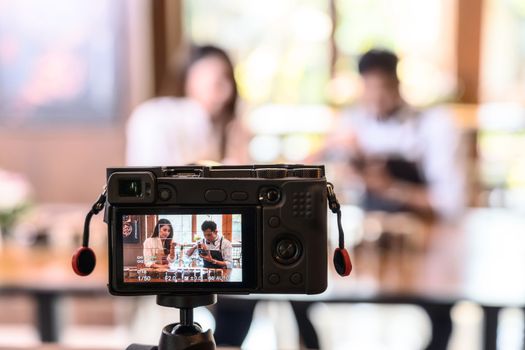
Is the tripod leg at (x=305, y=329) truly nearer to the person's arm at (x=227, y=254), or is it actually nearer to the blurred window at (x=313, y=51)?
the person's arm at (x=227, y=254)

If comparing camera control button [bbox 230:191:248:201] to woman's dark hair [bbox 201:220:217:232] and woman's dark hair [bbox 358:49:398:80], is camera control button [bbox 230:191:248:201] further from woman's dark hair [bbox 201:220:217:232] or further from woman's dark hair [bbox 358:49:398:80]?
woman's dark hair [bbox 358:49:398:80]

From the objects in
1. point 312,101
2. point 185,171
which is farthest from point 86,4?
point 185,171

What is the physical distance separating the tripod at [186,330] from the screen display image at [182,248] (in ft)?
0.14

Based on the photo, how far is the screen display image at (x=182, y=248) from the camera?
2.80 ft

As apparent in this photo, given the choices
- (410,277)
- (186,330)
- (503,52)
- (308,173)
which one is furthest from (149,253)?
(503,52)

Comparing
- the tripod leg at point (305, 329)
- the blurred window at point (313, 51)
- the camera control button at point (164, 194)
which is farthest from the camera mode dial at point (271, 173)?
the blurred window at point (313, 51)

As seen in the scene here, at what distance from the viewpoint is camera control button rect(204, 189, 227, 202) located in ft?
2.78

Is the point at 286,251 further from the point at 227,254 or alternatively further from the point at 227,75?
the point at 227,75

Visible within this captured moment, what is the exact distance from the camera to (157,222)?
853 mm

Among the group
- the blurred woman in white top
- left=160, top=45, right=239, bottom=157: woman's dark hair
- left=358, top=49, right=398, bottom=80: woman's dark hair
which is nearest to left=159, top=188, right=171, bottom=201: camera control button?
the blurred woman in white top

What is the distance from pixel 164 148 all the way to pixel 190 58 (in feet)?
1.17

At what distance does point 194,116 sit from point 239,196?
1703 mm

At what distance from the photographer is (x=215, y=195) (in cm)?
85

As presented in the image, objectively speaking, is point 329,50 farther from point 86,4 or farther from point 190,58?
point 190,58
